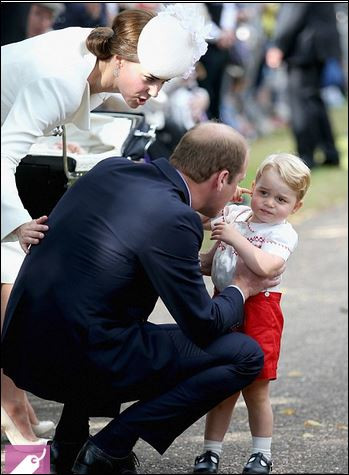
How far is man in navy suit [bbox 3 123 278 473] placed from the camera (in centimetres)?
367

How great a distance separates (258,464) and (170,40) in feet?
4.86

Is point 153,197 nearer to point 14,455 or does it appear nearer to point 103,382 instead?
point 103,382

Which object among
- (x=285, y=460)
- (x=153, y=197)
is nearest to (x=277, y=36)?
(x=285, y=460)

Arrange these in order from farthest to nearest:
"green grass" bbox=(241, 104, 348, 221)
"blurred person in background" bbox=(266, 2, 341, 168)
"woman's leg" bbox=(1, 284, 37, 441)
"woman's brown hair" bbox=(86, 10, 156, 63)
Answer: "blurred person in background" bbox=(266, 2, 341, 168) < "green grass" bbox=(241, 104, 348, 221) < "woman's leg" bbox=(1, 284, 37, 441) < "woman's brown hair" bbox=(86, 10, 156, 63)

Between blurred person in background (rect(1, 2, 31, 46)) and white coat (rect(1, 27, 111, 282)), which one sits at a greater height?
white coat (rect(1, 27, 111, 282))

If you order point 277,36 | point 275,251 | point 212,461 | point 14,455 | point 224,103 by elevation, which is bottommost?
point 224,103

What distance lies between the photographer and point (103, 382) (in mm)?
3777

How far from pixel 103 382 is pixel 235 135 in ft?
2.98

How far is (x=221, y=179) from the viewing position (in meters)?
3.87

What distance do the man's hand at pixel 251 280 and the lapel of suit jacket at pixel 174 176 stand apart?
1.20ft

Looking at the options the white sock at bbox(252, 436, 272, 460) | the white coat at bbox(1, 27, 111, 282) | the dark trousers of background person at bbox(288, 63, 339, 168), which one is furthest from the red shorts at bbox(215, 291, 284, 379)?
the dark trousers of background person at bbox(288, 63, 339, 168)

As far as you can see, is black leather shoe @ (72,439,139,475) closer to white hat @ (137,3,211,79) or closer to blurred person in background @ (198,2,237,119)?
white hat @ (137,3,211,79)

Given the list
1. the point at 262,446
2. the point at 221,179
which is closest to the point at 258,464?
the point at 262,446

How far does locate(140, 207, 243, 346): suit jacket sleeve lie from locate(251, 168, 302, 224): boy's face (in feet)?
1.49
